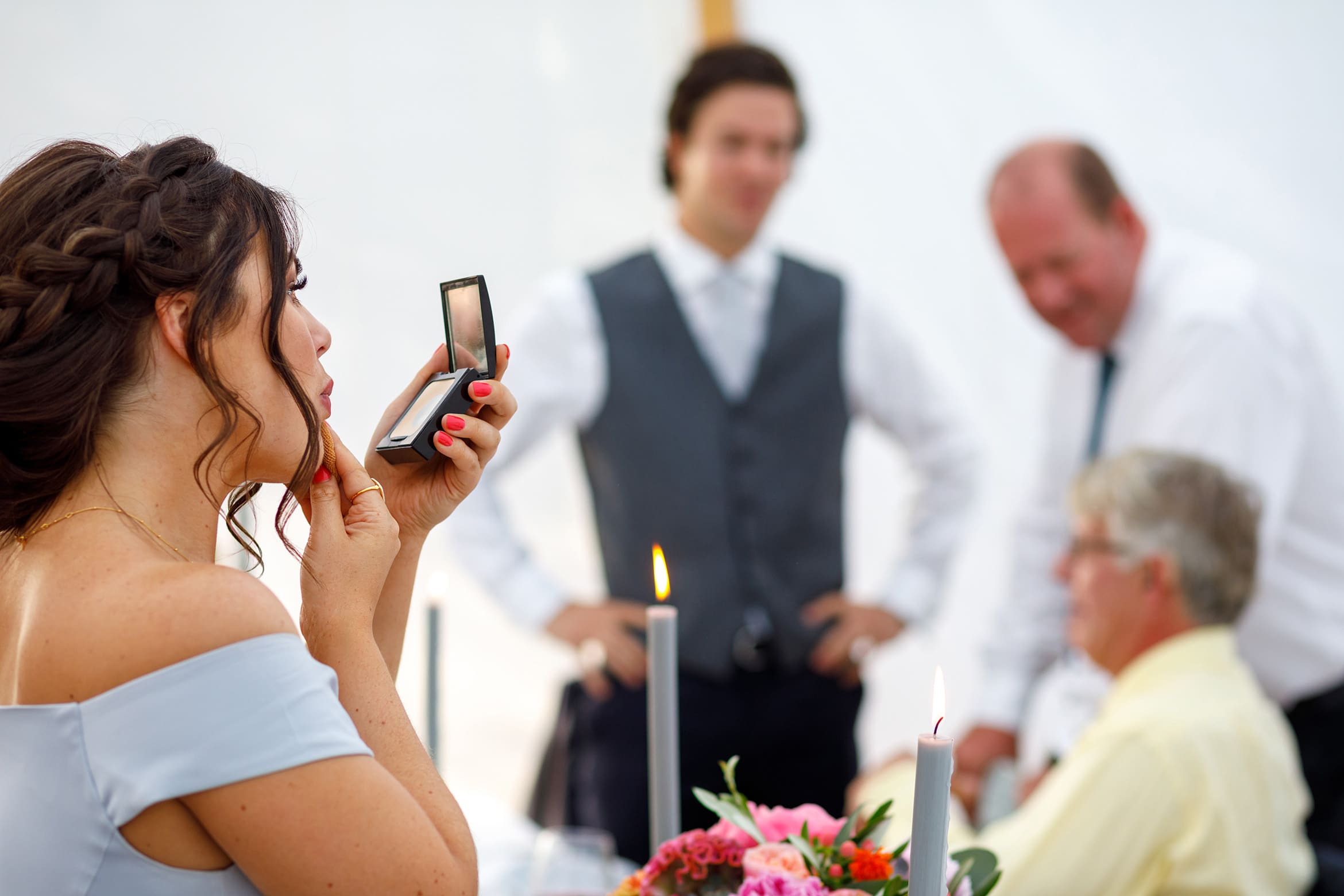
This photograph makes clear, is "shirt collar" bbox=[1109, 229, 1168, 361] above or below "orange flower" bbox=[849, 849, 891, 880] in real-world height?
above

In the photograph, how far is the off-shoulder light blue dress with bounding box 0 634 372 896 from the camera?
2.39ft

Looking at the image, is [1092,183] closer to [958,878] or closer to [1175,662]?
[1175,662]

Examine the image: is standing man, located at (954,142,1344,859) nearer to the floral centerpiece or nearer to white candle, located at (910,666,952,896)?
the floral centerpiece

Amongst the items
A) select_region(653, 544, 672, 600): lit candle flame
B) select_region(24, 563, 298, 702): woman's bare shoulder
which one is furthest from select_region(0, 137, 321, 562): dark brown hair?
select_region(653, 544, 672, 600): lit candle flame

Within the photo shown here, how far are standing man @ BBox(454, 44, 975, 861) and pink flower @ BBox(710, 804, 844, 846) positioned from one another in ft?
4.63

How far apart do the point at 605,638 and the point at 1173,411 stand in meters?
1.13

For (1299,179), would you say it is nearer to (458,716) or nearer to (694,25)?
(694,25)

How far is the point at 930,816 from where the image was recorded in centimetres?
66

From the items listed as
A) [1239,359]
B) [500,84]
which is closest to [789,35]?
[500,84]

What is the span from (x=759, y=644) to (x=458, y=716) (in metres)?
1.09

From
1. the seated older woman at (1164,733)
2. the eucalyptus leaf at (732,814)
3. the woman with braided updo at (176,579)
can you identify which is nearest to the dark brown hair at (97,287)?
the woman with braided updo at (176,579)

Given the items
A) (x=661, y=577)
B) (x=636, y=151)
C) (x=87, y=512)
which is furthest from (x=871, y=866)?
(x=636, y=151)

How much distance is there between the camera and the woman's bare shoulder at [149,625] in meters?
0.74

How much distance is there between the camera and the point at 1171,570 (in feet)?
5.64
